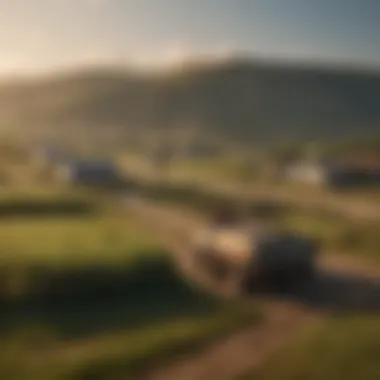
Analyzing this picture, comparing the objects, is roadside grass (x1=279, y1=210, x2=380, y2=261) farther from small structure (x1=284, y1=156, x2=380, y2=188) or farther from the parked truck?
small structure (x1=284, y1=156, x2=380, y2=188)

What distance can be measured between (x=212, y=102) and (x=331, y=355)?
56106 mm

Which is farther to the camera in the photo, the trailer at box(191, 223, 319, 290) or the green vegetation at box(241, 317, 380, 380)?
the trailer at box(191, 223, 319, 290)

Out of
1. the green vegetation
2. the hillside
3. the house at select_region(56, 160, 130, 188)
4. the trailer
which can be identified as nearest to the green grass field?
the trailer

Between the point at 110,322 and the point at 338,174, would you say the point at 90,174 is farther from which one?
the point at 110,322

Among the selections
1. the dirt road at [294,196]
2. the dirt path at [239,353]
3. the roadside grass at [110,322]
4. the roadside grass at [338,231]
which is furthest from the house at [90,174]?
the dirt path at [239,353]

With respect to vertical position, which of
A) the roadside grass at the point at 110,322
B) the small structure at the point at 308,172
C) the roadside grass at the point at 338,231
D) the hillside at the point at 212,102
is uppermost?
the hillside at the point at 212,102

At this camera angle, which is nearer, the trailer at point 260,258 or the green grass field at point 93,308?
the green grass field at point 93,308

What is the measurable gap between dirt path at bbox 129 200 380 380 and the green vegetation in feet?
1.00

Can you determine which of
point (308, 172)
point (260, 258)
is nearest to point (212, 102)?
point (308, 172)

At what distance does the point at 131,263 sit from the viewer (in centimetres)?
1306

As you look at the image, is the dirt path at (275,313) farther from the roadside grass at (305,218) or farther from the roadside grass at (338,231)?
the roadside grass at (305,218)

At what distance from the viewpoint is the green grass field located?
909 cm

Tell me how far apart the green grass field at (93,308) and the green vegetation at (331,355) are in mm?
1409

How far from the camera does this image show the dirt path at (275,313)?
910 centimetres
